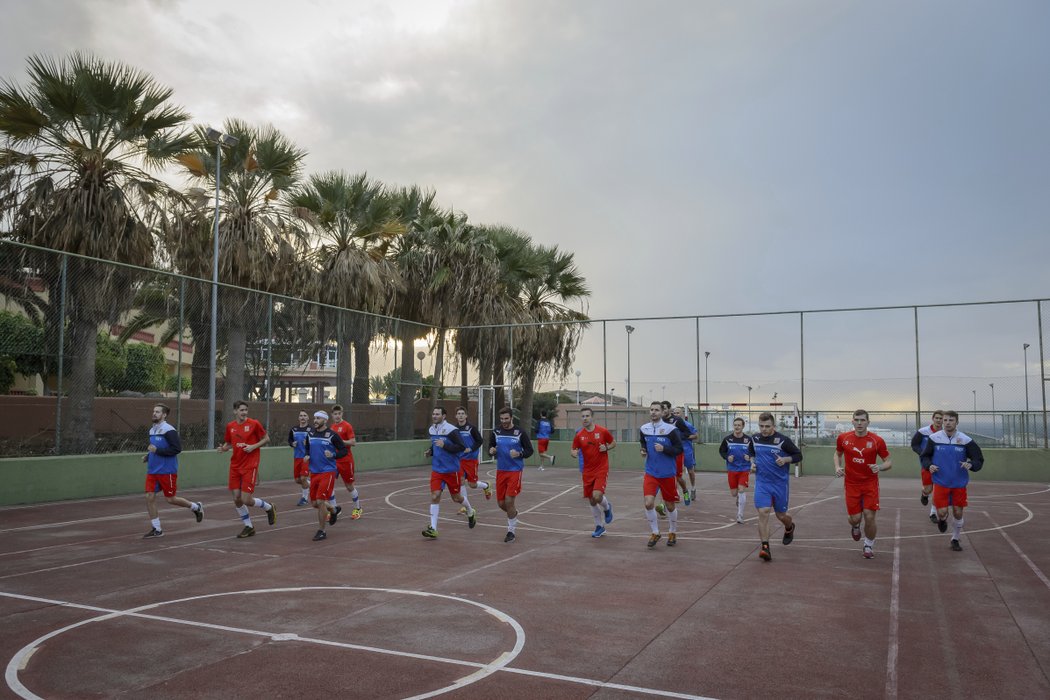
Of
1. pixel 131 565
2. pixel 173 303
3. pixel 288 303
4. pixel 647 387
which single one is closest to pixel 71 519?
pixel 131 565

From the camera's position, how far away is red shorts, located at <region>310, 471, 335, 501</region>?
39.5ft

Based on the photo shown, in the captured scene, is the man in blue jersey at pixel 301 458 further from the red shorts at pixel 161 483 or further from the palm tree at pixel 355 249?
the palm tree at pixel 355 249

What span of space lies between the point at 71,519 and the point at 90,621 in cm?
816

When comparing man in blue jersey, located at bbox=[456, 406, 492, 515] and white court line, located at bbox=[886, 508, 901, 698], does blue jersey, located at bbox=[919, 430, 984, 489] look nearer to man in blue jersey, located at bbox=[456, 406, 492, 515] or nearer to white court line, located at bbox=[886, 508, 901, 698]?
white court line, located at bbox=[886, 508, 901, 698]

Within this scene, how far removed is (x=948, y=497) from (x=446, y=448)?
25.4 ft

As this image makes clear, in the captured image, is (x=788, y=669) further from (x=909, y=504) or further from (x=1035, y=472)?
(x=1035, y=472)

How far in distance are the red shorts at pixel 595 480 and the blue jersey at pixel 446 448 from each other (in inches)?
84.0

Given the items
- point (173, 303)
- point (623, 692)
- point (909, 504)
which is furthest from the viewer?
point (173, 303)

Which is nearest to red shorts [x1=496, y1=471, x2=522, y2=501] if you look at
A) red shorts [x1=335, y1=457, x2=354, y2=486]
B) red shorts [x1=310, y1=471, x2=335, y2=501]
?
red shorts [x1=310, y1=471, x2=335, y2=501]

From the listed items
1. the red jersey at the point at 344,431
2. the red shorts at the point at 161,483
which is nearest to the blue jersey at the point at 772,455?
the red jersey at the point at 344,431

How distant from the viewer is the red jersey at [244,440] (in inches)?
482

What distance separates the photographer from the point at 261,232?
952 inches

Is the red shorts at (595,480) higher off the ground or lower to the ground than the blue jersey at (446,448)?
lower

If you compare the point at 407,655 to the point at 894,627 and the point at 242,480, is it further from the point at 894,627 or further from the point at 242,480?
the point at 242,480
